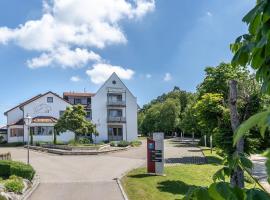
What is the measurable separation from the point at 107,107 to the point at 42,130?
38.2ft

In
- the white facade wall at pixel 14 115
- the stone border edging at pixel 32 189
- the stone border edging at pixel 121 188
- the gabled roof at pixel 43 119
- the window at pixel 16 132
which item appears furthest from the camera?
the white facade wall at pixel 14 115

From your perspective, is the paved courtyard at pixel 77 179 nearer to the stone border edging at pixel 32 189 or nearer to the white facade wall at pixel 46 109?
the stone border edging at pixel 32 189

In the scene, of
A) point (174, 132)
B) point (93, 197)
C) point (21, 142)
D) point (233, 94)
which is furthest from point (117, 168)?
point (174, 132)

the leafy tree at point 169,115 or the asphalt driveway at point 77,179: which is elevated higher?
the leafy tree at point 169,115

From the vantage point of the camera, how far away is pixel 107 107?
229 feet

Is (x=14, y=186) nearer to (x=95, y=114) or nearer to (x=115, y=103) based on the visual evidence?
(x=95, y=114)

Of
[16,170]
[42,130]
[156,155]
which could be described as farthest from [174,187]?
[42,130]

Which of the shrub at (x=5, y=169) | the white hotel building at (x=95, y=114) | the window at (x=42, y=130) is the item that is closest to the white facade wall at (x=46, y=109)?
the white hotel building at (x=95, y=114)

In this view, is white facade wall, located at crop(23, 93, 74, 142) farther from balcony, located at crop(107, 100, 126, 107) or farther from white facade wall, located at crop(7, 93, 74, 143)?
balcony, located at crop(107, 100, 126, 107)

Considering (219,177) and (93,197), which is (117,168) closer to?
(93,197)

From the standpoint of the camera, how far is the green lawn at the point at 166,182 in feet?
63.9

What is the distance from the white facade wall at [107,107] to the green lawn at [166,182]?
41280 mm

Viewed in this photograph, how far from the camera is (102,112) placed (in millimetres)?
69688

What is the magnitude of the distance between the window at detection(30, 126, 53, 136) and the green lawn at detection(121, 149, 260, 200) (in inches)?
1567
